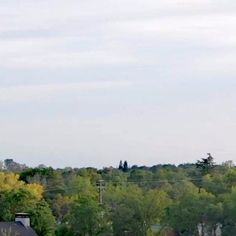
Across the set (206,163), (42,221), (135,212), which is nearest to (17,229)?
(42,221)

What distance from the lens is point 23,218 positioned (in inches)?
2248

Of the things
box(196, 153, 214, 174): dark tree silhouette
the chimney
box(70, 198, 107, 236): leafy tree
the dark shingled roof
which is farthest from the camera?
box(196, 153, 214, 174): dark tree silhouette

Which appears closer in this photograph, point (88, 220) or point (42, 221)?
point (88, 220)

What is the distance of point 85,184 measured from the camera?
79.0 metres

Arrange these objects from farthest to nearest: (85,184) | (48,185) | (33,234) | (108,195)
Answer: (48,185), (85,184), (108,195), (33,234)

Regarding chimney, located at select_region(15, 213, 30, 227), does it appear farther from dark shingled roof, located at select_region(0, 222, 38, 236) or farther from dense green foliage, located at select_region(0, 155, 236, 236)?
dense green foliage, located at select_region(0, 155, 236, 236)

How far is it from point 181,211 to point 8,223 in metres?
8.57

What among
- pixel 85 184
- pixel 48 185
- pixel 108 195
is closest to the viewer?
pixel 108 195

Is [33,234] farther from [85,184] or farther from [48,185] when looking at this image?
[48,185]

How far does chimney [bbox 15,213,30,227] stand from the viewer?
56.5 metres

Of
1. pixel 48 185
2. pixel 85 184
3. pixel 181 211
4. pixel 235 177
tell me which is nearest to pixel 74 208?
pixel 181 211

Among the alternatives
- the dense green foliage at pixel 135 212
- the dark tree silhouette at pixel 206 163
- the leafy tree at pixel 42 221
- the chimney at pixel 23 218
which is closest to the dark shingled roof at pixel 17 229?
the chimney at pixel 23 218

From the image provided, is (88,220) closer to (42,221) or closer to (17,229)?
(42,221)

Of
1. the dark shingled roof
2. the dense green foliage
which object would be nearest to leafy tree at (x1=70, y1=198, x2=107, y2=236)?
the dense green foliage
